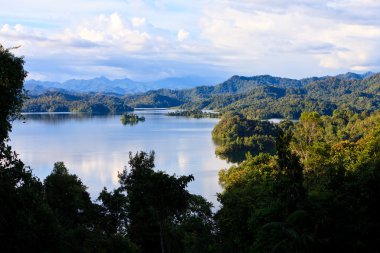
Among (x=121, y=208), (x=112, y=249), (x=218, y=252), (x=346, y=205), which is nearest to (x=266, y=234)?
(x=346, y=205)

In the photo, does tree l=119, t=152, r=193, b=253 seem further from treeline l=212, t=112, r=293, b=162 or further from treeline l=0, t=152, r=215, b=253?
treeline l=212, t=112, r=293, b=162

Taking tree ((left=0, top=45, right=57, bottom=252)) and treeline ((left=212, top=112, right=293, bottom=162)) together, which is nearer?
tree ((left=0, top=45, right=57, bottom=252))

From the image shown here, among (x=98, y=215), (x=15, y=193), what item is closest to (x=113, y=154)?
(x=98, y=215)

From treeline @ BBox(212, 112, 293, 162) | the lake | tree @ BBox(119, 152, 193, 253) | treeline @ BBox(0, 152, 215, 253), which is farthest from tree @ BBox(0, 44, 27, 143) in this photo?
treeline @ BBox(212, 112, 293, 162)

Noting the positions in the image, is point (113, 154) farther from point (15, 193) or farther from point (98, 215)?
point (15, 193)

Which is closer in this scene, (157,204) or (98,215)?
A: (157,204)

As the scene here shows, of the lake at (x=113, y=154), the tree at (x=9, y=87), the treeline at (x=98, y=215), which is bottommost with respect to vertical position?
the lake at (x=113, y=154)

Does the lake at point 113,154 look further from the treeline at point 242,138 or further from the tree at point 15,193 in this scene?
the tree at point 15,193

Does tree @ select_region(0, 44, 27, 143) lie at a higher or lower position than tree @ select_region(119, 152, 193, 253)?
higher

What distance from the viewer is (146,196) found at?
16750 mm

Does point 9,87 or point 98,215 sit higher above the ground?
point 9,87

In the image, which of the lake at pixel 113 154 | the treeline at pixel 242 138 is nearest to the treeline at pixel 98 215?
the lake at pixel 113 154

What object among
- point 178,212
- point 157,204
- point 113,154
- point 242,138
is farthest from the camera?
point 242,138

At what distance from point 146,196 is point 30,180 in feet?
18.6
